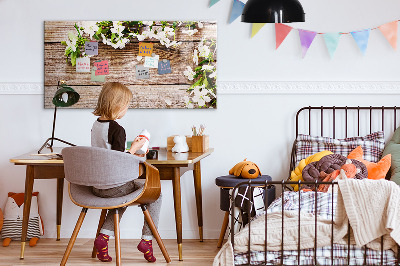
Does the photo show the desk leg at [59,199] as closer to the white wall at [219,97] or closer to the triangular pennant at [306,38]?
the white wall at [219,97]

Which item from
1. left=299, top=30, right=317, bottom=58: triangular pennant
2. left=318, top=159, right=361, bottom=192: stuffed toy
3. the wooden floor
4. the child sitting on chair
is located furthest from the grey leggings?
left=299, top=30, right=317, bottom=58: triangular pennant

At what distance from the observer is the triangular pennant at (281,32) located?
4203mm

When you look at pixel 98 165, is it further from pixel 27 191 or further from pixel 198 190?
pixel 198 190

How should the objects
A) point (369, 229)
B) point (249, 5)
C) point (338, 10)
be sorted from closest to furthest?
point (369, 229), point (249, 5), point (338, 10)

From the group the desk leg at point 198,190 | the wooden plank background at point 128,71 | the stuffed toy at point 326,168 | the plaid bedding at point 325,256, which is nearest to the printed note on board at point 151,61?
the wooden plank background at point 128,71

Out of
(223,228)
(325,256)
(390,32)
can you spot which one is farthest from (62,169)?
(390,32)

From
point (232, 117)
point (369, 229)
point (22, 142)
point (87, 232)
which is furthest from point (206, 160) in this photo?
point (369, 229)

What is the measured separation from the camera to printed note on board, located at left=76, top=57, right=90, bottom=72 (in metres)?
4.27

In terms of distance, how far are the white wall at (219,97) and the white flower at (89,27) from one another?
0.06m

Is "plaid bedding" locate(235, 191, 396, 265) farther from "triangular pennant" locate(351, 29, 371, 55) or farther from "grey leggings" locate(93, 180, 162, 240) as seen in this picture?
"triangular pennant" locate(351, 29, 371, 55)

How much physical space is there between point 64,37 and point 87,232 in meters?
1.43

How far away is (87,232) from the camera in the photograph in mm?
4301

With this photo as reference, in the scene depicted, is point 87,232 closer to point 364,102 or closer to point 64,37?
point 64,37

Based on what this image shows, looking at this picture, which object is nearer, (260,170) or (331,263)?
(331,263)
